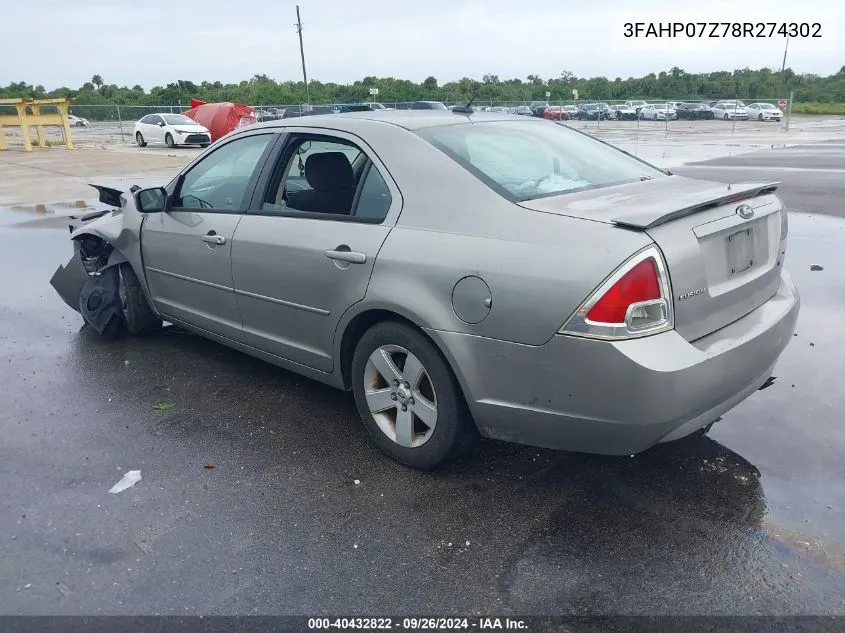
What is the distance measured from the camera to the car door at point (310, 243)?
353 centimetres

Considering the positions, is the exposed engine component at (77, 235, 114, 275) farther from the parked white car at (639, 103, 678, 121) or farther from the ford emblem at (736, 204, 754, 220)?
the parked white car at (639, 103, 678, 121)

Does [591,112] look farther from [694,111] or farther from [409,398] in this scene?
[409,398]

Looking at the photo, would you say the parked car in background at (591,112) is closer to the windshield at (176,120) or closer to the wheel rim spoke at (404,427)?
the windshield at (176,120)

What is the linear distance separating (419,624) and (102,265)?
14.2 ft

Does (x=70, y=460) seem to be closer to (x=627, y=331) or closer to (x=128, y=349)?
(x=128, y=349)

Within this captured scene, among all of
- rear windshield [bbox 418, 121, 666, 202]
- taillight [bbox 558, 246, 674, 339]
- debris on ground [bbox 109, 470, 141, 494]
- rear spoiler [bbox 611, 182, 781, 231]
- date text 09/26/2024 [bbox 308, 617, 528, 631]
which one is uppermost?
rear windshield [bbox 418, 121, 666, 202]

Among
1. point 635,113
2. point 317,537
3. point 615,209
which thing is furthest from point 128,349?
point 635,113

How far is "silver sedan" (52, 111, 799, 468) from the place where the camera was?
2.76 meters

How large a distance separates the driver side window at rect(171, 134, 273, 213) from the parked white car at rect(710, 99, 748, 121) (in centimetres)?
5014

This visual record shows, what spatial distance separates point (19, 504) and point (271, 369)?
1.89 meters

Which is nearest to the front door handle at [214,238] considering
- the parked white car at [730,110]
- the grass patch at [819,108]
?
the parked white car at [730,110]

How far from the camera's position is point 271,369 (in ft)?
16.1

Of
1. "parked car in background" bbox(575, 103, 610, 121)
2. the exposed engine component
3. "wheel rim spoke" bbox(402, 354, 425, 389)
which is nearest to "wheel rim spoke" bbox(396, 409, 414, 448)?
"wheel rim spoke" bbox(402, 354, 425, 389)

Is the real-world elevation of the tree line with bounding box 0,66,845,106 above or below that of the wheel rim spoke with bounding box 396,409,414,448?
above
